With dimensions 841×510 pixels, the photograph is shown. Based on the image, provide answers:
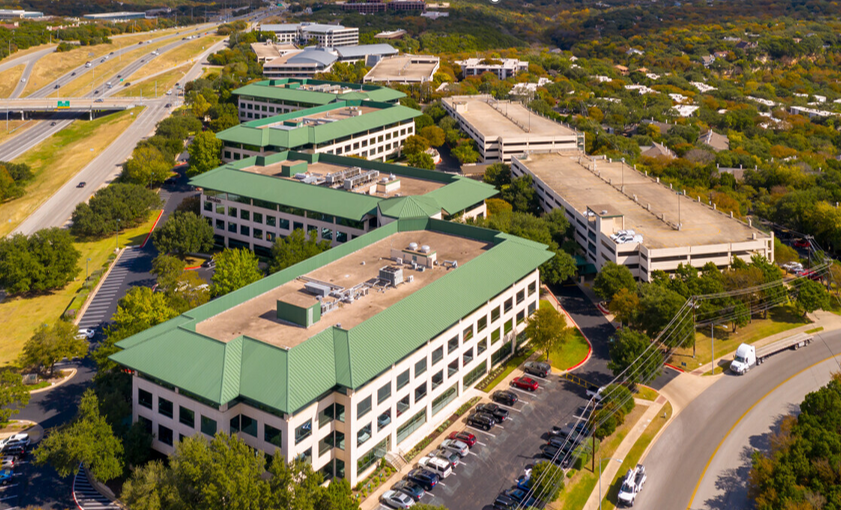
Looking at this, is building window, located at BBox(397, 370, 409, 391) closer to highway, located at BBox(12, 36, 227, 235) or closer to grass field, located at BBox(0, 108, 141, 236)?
highway, located at BBox(12, 36, 227, 235)

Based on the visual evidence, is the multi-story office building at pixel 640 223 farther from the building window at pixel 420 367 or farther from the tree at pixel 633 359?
the building window at pixel 420 367

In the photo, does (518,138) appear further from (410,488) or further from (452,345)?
(410,488)

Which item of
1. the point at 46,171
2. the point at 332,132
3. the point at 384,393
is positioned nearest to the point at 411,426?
the point at 384,393

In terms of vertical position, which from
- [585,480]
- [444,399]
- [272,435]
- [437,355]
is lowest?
[585,480]

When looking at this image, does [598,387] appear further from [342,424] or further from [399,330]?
[342,424]

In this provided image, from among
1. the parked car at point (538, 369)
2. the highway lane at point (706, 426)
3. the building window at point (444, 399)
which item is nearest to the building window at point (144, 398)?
the building window at point (444, 399)

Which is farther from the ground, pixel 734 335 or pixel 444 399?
pixel 444 399

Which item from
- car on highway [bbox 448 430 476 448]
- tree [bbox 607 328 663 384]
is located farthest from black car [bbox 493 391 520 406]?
tree [bbox 607 328 663 384]
